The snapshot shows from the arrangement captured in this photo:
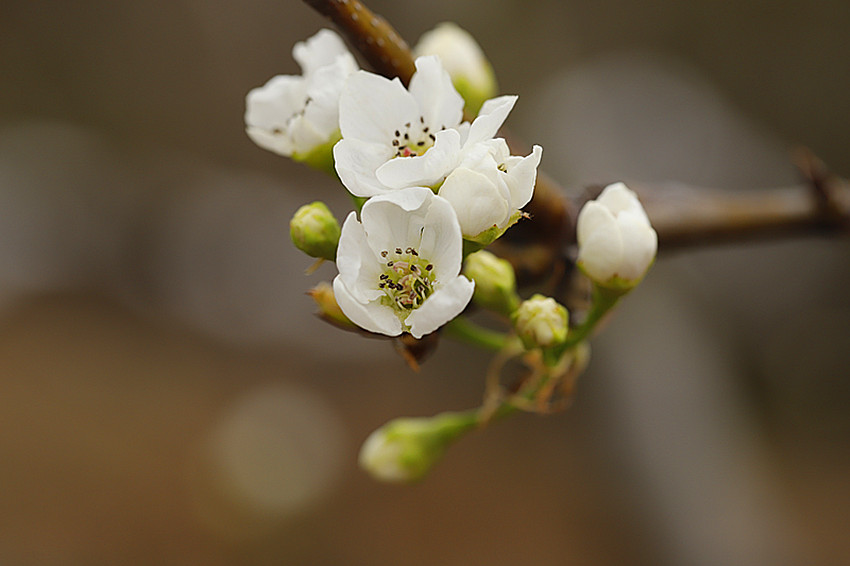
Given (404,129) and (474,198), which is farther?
(404,129)

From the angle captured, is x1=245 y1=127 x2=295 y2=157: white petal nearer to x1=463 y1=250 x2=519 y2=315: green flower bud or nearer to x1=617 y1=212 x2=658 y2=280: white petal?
x1=463 y1=250 x2=519 y2=315: green flower bud

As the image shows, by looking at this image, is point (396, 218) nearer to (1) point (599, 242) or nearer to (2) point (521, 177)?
(2) point (521, 177)

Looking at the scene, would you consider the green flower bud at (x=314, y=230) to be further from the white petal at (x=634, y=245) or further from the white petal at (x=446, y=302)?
the white petal at (x=634, y=245)

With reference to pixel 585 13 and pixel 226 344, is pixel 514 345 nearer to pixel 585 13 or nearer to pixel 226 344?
pixel 585 13

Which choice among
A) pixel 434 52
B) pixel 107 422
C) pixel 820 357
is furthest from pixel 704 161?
pixel 107 422

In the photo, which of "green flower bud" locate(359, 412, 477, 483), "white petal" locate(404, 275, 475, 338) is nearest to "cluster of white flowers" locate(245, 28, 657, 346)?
"white petal" locate(404, 275, 475, 338)

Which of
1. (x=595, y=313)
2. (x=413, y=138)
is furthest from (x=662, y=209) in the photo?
(x=413, y=138)

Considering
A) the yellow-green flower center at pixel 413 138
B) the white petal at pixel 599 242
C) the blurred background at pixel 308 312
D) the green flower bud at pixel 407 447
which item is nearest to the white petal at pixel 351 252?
the yellow-green flower center at pixel 413 138
